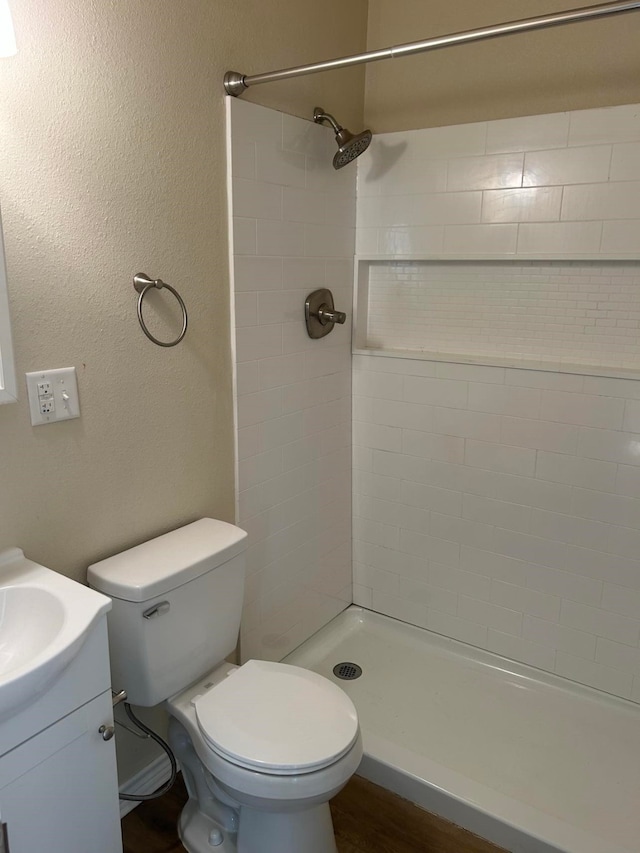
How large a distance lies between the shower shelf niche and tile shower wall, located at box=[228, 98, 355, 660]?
0.56 ft

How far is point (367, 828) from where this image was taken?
173cm

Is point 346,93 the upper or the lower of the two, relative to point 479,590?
upper

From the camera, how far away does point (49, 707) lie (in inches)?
44.4

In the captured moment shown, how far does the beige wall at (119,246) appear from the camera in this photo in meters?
1.32

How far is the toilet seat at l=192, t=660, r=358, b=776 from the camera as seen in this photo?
4.42ft

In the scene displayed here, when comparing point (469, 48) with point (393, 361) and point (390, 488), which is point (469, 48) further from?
point (390, 488)

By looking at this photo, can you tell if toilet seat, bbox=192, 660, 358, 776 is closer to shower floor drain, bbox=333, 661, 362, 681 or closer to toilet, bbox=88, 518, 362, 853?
toilet, bbox=88, 518, 362, 853

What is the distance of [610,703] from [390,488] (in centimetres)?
103

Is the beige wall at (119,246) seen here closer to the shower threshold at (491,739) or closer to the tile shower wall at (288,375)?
the tile shower wall at (288,375)

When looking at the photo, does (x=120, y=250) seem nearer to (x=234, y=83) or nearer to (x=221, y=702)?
(x=234, y=83)

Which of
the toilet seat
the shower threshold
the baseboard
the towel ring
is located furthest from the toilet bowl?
the towel ring

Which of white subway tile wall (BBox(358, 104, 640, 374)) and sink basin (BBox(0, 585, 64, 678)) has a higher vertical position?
white subway tile wall (BBox(358, 104, 640, 374))

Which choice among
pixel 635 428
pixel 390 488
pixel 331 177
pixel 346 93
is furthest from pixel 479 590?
pixel 346 93

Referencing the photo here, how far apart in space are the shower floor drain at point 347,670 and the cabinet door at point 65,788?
106cm
